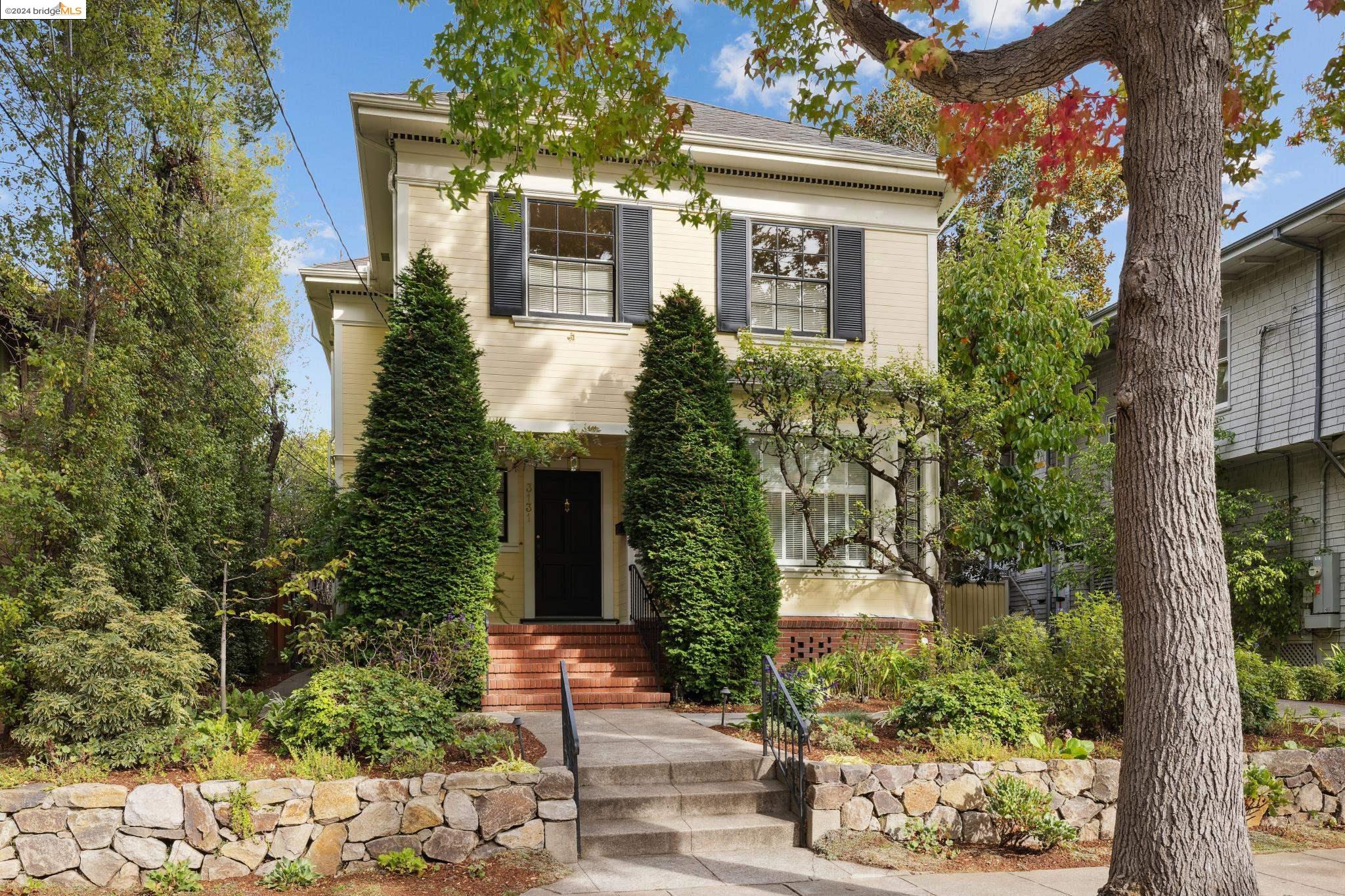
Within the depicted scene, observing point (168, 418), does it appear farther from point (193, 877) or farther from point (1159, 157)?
point (1159, 157)

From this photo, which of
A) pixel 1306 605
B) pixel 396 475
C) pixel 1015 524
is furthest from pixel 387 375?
pixel 1306 605

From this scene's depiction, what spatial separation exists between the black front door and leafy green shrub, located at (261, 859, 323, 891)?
270 inches

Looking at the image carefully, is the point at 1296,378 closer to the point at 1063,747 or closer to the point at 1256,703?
the point at 1256,703

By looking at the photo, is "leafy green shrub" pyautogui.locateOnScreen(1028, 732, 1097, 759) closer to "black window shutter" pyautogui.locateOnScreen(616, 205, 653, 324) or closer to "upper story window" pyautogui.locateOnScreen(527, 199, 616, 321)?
"black window shutter" pyautogui.locateOnScreen(616, 205, 653, 324)

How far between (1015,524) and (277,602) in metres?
10.0

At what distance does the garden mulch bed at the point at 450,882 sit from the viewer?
19.4 feet

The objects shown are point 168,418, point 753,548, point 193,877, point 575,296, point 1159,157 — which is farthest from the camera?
point 575,296

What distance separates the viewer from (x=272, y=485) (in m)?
13.9

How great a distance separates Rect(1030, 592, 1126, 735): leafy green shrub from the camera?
8086mm

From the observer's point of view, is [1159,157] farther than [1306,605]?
No

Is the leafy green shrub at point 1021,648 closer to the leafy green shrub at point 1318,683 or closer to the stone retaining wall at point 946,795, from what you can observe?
the stone retaining wall at point 946,795

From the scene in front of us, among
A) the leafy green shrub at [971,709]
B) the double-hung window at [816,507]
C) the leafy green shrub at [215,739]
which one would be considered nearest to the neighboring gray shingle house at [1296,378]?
the double-hung window at [816,507]

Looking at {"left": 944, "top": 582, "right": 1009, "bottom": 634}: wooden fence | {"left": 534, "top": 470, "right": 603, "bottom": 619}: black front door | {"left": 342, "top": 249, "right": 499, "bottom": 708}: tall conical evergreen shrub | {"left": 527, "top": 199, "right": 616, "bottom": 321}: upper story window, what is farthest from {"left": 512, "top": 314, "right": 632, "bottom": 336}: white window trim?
{"left": 944, "top": 582, "right": 1009, "bottom": 634}: wooden fence

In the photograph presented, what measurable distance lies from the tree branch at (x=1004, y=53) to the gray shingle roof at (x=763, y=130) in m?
6.04
